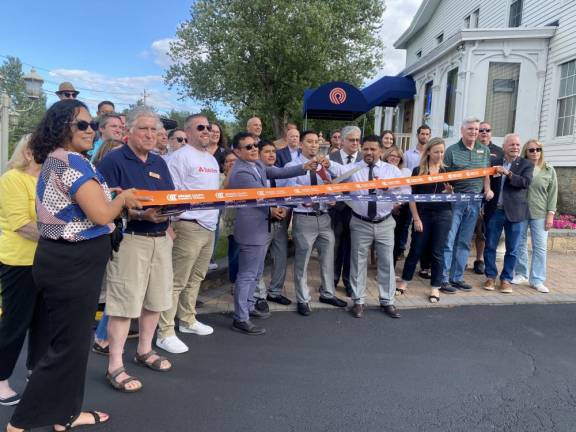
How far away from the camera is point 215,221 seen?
4.07m

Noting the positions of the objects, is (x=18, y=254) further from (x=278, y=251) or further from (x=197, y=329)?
(x=278, y=251)

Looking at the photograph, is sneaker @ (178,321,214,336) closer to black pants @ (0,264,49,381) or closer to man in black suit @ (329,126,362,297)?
black pants @ (0,264,49,381)

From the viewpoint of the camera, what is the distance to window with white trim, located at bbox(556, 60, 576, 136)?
36.3 feet

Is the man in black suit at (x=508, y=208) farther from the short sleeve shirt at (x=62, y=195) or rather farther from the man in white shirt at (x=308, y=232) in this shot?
the short sleeve shirt at (x=62, y=195)

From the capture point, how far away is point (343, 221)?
18.8ft

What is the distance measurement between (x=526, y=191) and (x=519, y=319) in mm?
1865

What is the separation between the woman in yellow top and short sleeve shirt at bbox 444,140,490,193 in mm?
4764

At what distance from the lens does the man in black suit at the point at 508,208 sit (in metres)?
5.70

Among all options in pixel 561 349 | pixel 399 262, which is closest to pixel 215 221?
pixel 561 349

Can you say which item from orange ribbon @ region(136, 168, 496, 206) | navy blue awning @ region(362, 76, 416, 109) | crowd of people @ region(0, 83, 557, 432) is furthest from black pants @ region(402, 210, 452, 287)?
navy blue awning @ region(362, 76, 416, 109)

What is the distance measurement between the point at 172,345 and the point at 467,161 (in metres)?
4.32

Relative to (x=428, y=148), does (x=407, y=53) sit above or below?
above

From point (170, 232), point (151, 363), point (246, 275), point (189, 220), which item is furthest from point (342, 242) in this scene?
point (151, 363)

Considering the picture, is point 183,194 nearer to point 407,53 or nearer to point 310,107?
point 310,107
